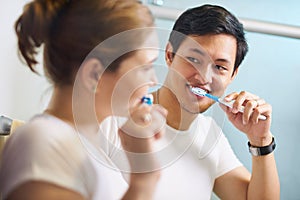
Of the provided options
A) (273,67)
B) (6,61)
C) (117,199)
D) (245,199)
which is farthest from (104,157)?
(273,67)

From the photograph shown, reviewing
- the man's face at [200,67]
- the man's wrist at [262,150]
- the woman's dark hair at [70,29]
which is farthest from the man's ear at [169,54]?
the man's wrist at [262,150]

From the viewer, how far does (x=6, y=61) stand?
530mm

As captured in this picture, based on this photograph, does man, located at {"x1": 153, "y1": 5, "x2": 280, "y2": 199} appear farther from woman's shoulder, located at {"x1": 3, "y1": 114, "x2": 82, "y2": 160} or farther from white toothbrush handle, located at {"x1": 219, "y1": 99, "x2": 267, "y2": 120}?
woman's shoulder, located at {"x1": 3, "y1": 114, "x2": 82, "y2": 160}

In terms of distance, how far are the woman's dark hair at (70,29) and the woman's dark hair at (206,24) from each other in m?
0.15

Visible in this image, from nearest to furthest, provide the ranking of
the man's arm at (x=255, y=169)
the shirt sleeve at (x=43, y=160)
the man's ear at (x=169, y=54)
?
1. the shirt sleeve at (x=43, y=160)
2. the man's ear at (x=169, y=54)
3. the man's arm at (x=255, y=169)

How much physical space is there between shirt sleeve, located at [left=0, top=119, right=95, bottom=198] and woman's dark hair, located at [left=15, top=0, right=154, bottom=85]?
0.06 metres

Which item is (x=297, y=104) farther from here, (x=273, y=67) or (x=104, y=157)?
(x=104, y=157)

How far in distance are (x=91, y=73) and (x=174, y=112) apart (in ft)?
0.56

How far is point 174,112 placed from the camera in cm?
61

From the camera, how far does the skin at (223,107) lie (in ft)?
1.98

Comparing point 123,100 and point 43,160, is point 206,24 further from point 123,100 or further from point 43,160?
point 43,160

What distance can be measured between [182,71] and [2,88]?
0.74 feet

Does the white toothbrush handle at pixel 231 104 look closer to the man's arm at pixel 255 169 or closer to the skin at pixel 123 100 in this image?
the man's arm at pixel 255 169

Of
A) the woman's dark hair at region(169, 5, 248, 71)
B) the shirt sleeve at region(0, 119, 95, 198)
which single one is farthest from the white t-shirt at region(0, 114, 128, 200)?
the woman's dark hair at region(169, 5, 248, 71)
